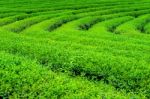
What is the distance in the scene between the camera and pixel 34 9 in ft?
171

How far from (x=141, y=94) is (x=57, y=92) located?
134 inches

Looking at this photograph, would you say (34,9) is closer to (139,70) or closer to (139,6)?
(139,6)

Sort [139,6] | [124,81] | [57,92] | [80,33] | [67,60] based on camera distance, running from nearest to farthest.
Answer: [57,92]
[124,81]
[67,60]
[80,33]
[139,6]

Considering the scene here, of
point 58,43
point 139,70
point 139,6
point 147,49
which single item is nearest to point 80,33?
point 58,43

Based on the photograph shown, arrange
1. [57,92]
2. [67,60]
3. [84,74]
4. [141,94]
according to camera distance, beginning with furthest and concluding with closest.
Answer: [67,60] → [84,74] → [141,94] → [57,92]

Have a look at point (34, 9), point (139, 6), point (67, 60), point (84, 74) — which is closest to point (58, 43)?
point (67, 60)

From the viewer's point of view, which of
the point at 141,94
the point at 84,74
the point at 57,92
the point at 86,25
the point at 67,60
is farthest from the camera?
the point at 86,25

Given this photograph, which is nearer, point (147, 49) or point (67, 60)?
point (67, 60)

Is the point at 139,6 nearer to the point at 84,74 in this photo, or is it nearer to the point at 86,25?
the point at 86,25

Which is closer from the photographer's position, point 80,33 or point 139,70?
point 139,70

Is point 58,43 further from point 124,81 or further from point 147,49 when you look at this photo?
point 124,81

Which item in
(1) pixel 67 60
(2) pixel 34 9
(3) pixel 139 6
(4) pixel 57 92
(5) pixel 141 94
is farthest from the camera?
(3) pixel 139 6

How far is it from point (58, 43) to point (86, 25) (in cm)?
1772

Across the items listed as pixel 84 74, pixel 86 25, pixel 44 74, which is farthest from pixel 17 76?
pixel 86 25
